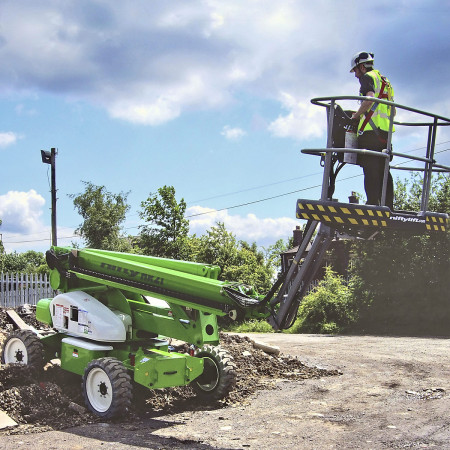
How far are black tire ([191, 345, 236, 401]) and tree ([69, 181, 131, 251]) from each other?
3132cm

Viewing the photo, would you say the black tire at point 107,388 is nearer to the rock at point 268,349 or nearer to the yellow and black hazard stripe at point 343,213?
the yellow and black hazard stripe at point 343,213

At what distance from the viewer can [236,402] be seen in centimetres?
870

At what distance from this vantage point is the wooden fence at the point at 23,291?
24.1m

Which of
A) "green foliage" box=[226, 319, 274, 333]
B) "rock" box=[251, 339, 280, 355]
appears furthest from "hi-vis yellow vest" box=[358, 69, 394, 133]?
"green foliage" box=[226, 319, 274, 333]

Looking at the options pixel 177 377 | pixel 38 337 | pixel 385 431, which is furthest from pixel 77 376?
pixel 385 431

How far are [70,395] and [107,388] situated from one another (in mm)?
1112

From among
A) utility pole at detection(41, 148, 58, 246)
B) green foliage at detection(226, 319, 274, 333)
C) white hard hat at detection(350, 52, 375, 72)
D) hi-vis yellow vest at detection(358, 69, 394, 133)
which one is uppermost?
utility pole at detection(41, 148, 58, 246)

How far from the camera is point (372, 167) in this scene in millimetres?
7355

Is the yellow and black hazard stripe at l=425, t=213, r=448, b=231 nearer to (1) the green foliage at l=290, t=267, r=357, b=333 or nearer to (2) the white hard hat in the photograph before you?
(2) the white hard hat

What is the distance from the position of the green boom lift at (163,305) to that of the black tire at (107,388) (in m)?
0.01

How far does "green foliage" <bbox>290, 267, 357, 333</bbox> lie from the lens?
2269 cm

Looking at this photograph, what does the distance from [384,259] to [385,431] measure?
15.4 metres

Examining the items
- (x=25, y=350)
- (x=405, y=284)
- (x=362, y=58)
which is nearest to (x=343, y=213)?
(x=362, y=58)

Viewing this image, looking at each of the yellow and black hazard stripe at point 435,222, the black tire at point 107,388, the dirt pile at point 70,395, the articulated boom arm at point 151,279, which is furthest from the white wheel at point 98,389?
the yellow and black hazard stripe at point 435,222
